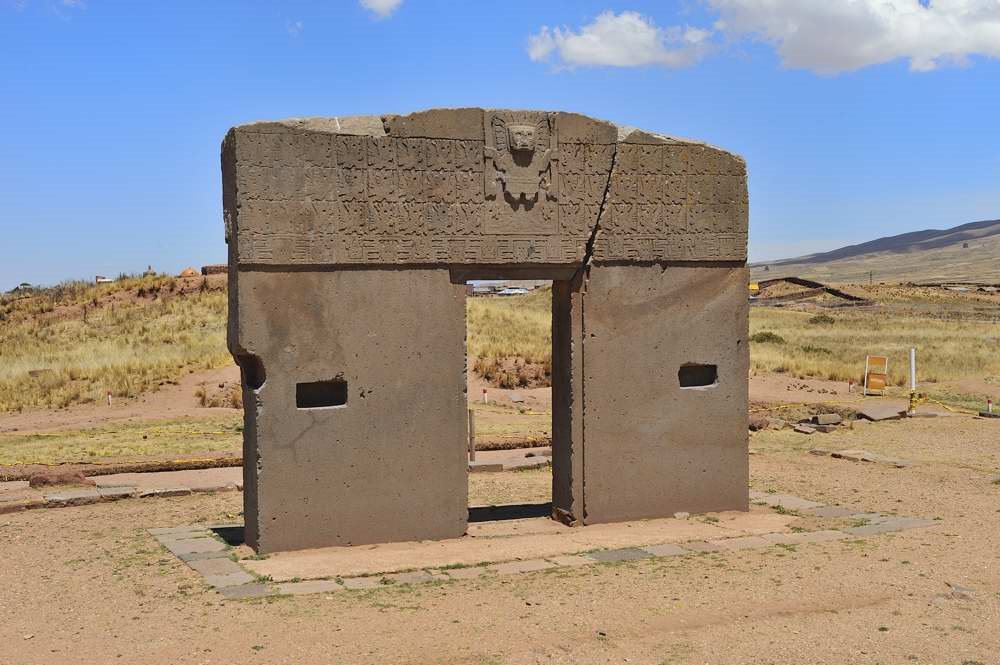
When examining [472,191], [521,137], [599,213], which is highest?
[521,137]

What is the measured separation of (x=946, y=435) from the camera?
15.8m

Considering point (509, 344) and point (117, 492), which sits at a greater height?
point (509, 344)

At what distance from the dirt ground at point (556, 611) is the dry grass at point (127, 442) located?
514cm

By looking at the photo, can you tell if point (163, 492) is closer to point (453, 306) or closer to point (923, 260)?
Result: point (453, 306)

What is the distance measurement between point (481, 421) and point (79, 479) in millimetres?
8187

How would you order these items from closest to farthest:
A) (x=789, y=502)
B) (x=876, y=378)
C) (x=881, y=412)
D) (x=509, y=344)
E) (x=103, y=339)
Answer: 1. (x=789, y=502)
2. (x=881, y=412)
3. (x=876, y=378)
4. (x=509, y=344)
5. (x=103, y=339)

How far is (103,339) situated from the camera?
28.6m

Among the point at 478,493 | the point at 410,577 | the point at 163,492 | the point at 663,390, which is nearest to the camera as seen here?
the point at 410,577

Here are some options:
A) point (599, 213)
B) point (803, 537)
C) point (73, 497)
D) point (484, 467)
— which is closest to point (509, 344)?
point (484, 467)

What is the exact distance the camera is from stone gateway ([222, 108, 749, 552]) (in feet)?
27.2

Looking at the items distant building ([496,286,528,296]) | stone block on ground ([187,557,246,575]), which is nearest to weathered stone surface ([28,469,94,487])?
stone block on ground ([187,557,246,575])

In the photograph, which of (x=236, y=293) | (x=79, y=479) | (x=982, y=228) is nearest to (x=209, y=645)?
(x=236, y=293)

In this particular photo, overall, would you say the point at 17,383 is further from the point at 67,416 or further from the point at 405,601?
the point at 405,601

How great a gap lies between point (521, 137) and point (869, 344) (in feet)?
86.1
